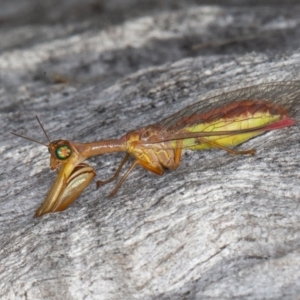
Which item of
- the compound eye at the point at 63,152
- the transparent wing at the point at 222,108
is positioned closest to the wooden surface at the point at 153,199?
the transparent wing at the point at 222,108

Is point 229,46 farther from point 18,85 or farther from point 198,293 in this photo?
point 198,293

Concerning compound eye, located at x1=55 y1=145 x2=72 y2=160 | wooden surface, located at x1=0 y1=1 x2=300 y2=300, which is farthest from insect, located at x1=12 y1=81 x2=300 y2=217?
wooden surface, located at x1=0 y1=1 x2=300 y2=300

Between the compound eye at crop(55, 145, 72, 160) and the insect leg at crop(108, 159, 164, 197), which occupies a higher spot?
the compound eye at crop(55, 145, 72, 160)

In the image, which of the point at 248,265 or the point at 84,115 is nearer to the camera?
the point at 248,265

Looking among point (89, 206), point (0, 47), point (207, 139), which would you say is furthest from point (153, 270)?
point (0, 47)

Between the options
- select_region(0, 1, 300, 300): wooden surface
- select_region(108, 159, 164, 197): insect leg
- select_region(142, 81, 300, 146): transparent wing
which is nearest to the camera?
select_region(0, 1, 300, 300): wooden surface

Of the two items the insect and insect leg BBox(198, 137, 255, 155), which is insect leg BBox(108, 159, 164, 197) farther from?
insect leg BBox(198, 137, 255, 155)

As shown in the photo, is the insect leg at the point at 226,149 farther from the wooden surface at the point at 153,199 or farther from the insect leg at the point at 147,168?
the insect leg at the point at 147,168

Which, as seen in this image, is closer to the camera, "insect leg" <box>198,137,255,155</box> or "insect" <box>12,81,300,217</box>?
"insect leg" <box>198,137,255,155</box>
